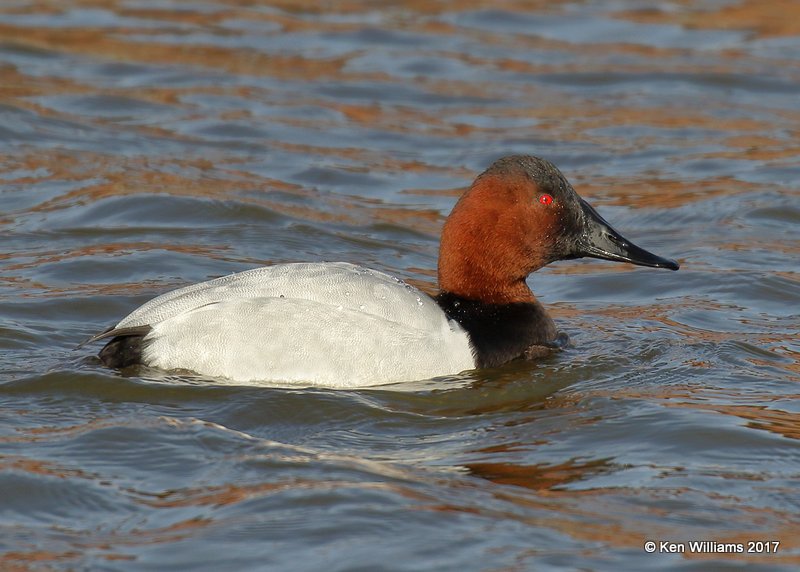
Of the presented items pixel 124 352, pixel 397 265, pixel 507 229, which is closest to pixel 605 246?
pixel 507 229

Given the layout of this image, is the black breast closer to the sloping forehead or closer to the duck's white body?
the duck's white body

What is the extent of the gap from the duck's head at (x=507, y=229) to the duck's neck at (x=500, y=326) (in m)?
0.05

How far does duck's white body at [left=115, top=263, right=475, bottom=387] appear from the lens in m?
6.41

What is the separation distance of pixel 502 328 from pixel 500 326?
0.02 metres

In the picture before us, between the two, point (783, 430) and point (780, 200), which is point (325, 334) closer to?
point (783, 430)

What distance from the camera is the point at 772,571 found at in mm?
4812

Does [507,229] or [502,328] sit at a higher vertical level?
[507,229]

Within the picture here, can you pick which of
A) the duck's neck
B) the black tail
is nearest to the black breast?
the duck's neck

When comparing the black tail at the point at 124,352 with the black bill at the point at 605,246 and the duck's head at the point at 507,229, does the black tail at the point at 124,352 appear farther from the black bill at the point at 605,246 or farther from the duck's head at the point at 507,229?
the black bill at the point at 605,246

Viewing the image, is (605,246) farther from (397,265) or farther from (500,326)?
(397,265)

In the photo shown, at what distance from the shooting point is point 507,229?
7.13 metres

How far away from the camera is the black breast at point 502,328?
22.7ft

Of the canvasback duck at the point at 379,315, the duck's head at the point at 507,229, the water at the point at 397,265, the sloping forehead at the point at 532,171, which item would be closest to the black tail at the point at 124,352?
the canvasback duck at the point at 379,315

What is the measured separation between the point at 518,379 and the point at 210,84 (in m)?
7.34
